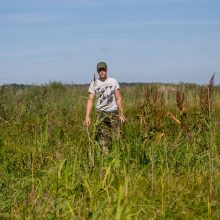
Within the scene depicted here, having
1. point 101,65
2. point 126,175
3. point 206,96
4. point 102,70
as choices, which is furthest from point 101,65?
point 126,175

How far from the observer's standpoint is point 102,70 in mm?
8453

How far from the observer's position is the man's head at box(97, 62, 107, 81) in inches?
330

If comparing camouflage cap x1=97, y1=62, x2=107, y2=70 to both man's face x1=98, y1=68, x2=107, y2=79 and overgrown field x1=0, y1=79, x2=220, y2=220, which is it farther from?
overgrown field x1=0, y1=79, x2=220, y2=220

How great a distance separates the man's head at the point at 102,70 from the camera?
8.38 meters

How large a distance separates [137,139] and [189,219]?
191cm

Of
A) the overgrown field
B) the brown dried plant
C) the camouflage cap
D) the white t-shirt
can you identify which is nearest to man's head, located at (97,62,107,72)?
the camouflage cap

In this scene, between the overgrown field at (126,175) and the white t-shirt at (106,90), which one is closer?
the overgrown field at (126,175)

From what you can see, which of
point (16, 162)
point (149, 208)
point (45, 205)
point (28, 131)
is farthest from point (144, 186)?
point (28, 131)

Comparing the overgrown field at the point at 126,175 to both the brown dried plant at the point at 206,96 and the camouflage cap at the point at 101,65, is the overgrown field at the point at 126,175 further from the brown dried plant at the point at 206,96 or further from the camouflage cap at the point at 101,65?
the camouflage cap at the point at 101,65

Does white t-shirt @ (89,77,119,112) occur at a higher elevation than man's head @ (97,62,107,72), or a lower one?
lower

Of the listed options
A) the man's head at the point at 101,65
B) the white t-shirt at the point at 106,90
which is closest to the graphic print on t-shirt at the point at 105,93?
the white t-shirt at the point at 106,90

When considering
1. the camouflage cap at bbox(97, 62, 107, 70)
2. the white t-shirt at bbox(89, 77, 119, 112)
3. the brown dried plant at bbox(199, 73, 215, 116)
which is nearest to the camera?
the brown dried plant at bbox(199, 73, 215, 116)

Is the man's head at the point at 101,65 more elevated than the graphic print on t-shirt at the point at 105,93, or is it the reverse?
the man's head at the point at 101,65

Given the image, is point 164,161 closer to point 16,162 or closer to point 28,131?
point 16,162
